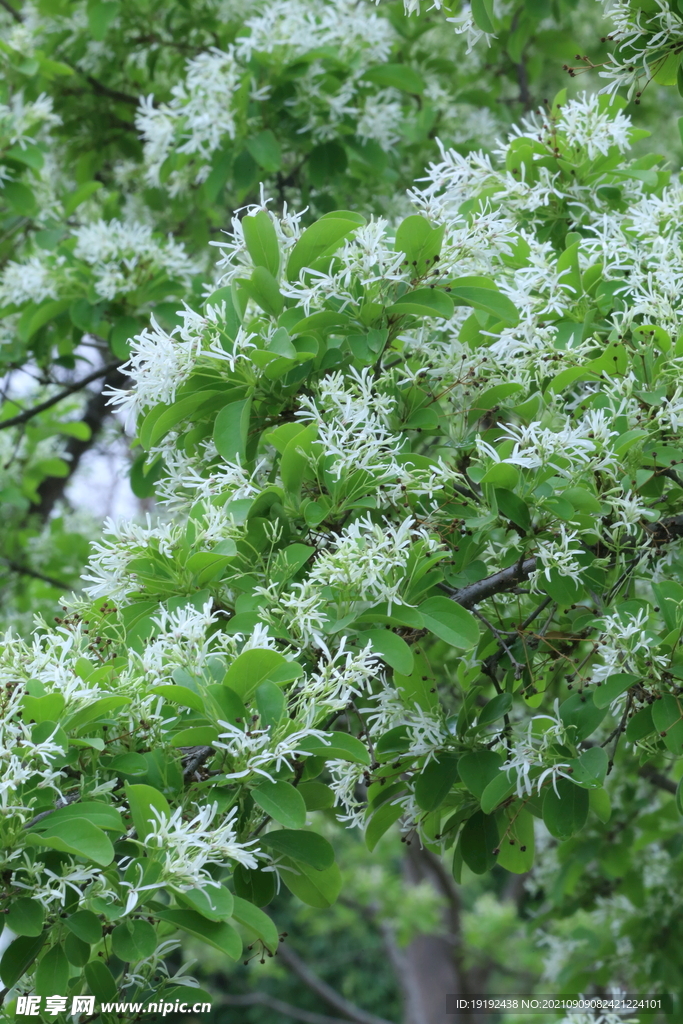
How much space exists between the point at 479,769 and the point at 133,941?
68cm

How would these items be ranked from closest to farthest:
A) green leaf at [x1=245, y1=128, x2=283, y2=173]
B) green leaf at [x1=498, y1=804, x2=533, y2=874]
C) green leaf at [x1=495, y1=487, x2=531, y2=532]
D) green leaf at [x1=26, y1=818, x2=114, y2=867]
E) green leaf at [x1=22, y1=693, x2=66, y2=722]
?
green leaf at [x1=26, y1=818, x2=114, y2=867] → green leaf at [x1=22, y1=693, x2=66, y2=722] → green leaf at [x1=495, y1=487, x2=531, y2=532] → green leaf at [x1=498, y1=804, x2=533, y2=874] → green leaf at [x1=245, y1=128, x2=283, y2=173]

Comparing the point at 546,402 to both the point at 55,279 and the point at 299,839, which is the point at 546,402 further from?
the point at 55,279

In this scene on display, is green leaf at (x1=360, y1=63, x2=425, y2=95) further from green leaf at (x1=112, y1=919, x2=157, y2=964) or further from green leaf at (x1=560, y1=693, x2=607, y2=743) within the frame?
green leaf at (x1=112, y1=919, x2=157, y2=964)

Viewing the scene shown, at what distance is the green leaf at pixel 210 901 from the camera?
4.10 feet

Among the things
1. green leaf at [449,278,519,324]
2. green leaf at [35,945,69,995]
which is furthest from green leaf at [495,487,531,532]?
green leaf at [35,945,69,995]

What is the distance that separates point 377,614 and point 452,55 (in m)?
3.39

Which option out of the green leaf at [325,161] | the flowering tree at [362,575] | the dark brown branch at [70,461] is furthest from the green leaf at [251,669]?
the dark brown branch at [70,461]

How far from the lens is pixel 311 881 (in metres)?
1.58

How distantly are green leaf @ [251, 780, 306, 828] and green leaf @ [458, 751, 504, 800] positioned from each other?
469 millimetres

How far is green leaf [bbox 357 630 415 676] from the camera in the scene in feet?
4.81

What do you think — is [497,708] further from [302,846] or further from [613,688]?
[302,846]

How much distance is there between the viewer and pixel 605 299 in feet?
6.86

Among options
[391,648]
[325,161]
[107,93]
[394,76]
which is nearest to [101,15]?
[107,93]

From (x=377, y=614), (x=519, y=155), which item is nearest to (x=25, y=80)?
A: (x=519, y=155)
